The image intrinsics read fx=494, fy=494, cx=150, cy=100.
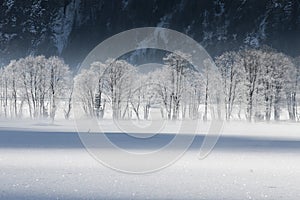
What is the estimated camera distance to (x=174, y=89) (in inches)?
3967

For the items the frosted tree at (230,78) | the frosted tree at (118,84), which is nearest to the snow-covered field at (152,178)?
the frosted tree at (230,78)

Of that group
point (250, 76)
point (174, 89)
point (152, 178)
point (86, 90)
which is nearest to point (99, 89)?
point (86, 90)

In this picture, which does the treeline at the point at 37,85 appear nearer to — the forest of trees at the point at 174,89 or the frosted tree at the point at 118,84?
the forest of trees at the point at 174,89

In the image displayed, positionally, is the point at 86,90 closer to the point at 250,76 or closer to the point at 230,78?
the point at 230,78

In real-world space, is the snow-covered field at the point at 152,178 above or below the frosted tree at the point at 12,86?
below

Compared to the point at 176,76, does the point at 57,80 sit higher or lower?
higher

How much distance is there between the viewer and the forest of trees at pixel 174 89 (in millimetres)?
95750

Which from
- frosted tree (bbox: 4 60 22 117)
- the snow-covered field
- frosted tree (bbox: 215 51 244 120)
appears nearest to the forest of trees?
frosted tree (bbox: 215 51 244 120)

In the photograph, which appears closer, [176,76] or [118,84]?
[176,76]

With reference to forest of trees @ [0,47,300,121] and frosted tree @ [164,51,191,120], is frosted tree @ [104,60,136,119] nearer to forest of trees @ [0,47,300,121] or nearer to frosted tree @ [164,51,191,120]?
forest of trees @ [0,47,300,121]

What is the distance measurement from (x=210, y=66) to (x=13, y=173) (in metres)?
91.2

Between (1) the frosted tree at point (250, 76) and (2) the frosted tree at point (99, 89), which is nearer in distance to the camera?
(1) the frosted tree at point (250, 76)

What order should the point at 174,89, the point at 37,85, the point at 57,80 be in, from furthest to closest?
the point at 37,85
the point at 57,80
the point at 174,89

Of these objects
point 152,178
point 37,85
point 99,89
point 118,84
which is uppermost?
point 37,85
